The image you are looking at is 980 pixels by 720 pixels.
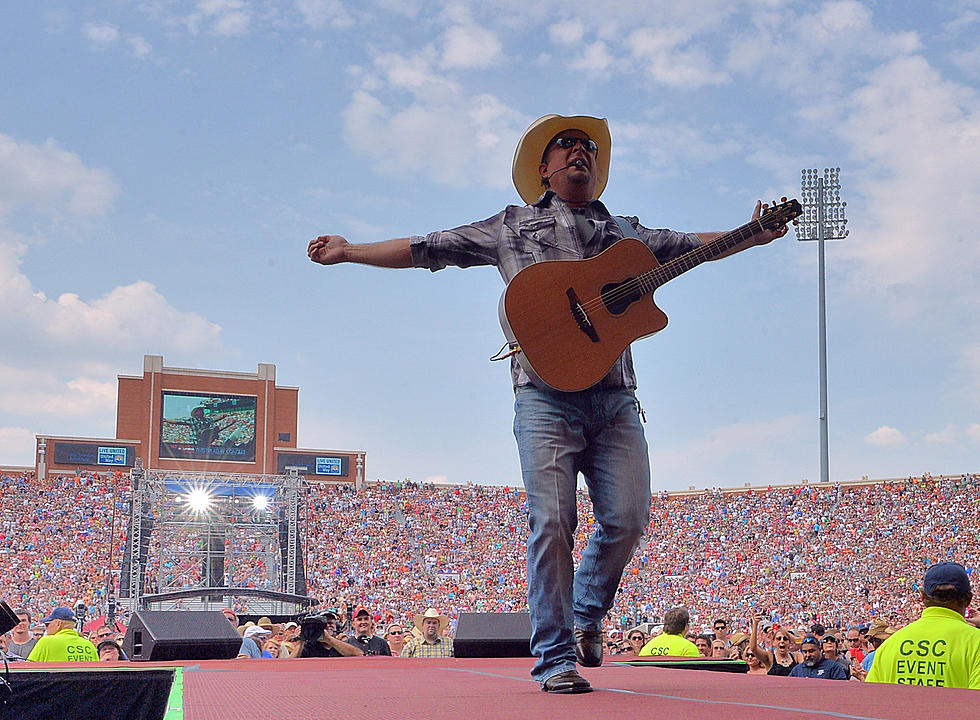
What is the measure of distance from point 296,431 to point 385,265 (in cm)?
4924

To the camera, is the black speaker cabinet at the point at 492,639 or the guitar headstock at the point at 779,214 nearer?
the guitar headstock at the point at 779,214

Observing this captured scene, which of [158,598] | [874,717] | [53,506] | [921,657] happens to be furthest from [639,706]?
[53,506]

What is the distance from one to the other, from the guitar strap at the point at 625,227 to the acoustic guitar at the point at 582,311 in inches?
3.9

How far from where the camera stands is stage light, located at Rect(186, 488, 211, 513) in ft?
90.3

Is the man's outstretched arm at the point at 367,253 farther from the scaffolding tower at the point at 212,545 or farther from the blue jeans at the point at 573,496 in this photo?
the scaffolding tower at the point at 212,545

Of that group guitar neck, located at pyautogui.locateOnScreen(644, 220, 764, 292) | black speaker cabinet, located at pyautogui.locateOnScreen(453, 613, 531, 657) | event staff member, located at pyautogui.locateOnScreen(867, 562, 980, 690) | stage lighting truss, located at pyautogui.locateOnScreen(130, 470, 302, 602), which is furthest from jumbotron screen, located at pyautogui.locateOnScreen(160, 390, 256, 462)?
guitar neck, located at pyautogui.locateOnScreen(644, 220, 764, 292)

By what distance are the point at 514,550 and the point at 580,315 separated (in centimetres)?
3377

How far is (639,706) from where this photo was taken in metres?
1.99

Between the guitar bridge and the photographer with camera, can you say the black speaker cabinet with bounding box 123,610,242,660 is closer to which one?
the photographer with camera

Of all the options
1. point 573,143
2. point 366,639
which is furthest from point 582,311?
point 366,639

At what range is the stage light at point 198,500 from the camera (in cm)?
2752

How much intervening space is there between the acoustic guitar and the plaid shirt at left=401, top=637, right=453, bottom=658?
560 cm

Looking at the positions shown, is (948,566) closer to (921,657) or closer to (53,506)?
(921,657)

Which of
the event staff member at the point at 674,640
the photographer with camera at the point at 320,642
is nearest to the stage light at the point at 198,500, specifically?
the photographer with camera at the point at 320,642
